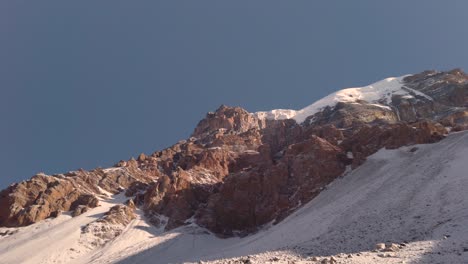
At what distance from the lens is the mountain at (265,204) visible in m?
39.4

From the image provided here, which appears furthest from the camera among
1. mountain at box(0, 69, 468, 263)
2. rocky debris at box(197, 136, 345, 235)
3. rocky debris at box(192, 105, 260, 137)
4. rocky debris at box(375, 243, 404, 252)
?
rocky debris at box(192, 105, 260, 137)

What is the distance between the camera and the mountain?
3941 centimetres

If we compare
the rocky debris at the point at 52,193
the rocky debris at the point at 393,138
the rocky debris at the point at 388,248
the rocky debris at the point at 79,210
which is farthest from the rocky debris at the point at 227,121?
the rocky debris at the point at 388,248

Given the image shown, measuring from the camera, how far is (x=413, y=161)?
198 ft

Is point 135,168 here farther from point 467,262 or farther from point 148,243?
point 467,262

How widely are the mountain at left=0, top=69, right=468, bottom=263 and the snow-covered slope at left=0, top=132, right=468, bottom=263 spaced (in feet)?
0.56

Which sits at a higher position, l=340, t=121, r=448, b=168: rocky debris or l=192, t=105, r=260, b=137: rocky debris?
l=192, t=105, r=260, b=137: rocky debris

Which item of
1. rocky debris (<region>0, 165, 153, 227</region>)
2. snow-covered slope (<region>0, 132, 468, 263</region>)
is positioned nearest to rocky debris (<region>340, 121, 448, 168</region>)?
snow-covered slope (<region>0, 132, 468, 263</region>)

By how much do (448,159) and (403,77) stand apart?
10588 cm

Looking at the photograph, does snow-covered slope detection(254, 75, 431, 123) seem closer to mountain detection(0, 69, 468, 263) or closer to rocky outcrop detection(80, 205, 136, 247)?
mountain detection(0, 69, 468, 263)

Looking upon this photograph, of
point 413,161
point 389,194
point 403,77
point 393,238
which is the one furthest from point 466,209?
point 403,77

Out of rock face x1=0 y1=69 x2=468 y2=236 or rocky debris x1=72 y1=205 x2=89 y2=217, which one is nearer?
rock face x1=0 y1=69 x2=468 y2=236

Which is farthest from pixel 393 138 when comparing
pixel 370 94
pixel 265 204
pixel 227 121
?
pixel 227 121

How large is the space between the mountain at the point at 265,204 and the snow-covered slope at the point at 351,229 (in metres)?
0.17
